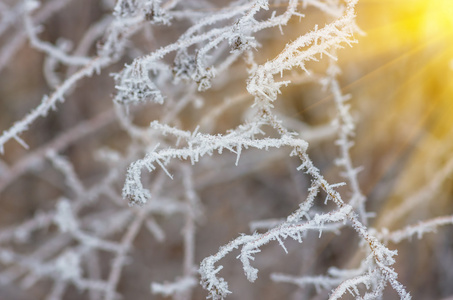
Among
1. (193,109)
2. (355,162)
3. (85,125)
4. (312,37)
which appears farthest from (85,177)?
(312,37)

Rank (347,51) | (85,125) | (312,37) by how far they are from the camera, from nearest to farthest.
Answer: (312,37), (347,51), (85,125)

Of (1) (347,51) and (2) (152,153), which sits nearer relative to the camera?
(2) (152,153)

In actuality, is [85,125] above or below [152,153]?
above

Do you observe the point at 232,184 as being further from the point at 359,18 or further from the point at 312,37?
the point at 312,37

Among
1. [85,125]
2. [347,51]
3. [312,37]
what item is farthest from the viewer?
[85,125]

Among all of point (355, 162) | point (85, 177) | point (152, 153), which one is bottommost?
point (152, 153)

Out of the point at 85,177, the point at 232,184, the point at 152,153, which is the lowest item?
the point at 152,153

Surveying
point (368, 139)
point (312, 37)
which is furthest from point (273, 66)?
point (368, 139)

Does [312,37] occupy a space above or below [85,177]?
below

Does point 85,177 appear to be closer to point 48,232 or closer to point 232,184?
point 48,232
